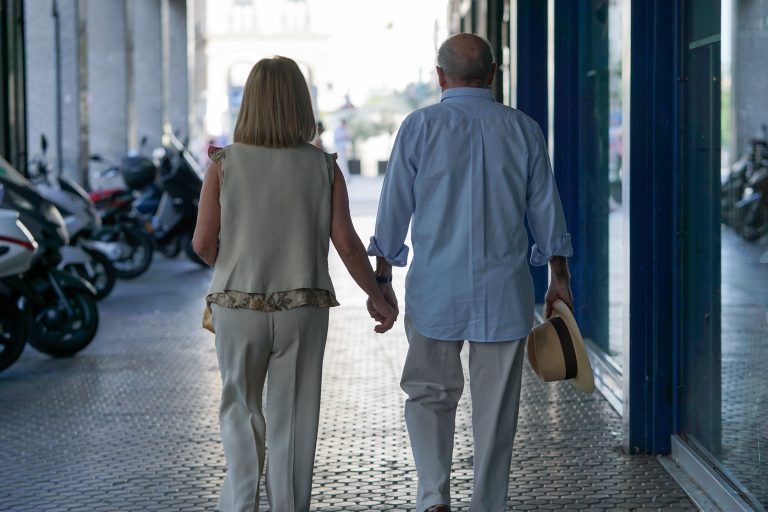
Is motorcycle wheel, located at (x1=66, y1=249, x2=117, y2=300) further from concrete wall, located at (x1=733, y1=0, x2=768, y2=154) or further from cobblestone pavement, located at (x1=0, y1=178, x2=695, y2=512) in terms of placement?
concrete wall, located at (x1=733, y1=0, x2=768, y2=154)

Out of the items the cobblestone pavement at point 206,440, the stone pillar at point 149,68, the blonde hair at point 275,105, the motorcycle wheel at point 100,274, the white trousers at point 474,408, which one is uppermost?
the stone pillar at point 149,68

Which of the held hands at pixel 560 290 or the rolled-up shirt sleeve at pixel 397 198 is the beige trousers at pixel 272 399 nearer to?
the rolled-up shirt sleeve at pixel 397 198

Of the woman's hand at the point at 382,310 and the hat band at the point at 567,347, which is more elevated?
the woman's hand at the point at 382,310

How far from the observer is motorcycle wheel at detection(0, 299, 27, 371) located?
26.4ft

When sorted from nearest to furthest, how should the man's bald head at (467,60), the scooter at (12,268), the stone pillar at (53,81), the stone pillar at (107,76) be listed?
the man's bald head at (467,60) < the scooter at (12,268) < the stone pillar at (53,81) < the stone pillar at (107,76)

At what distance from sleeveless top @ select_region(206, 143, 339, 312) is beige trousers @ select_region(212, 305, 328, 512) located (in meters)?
0.06

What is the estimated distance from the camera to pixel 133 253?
14242 mm

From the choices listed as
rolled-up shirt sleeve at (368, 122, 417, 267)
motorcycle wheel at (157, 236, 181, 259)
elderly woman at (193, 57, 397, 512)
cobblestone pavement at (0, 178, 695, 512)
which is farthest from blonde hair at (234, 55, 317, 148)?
motorcycle wheel at (157, 236, 181, 259)

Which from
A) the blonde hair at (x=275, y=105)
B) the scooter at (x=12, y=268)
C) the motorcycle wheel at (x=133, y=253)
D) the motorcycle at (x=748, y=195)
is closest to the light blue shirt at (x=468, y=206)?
the blonde hair at (x=275, y=105)

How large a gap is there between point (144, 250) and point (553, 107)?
22.0 ft

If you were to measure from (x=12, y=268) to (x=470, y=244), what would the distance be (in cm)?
423

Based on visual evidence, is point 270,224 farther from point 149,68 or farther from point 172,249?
point 149,68

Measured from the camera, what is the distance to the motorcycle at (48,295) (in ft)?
28.7

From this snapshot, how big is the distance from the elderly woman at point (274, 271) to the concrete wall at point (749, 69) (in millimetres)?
1252
